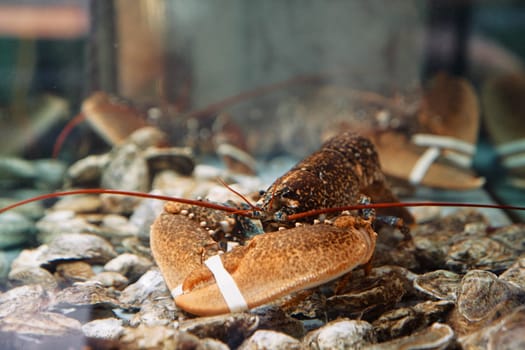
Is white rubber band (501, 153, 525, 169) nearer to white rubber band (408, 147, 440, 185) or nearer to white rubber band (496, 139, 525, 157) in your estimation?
white rubber band (496, 139, 525, 157)

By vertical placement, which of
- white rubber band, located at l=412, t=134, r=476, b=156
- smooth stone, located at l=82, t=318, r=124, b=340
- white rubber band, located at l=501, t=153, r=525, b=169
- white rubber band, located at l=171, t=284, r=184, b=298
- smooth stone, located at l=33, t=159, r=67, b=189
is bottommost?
smooth stone, located at l=33, t=159, r=67, b=189

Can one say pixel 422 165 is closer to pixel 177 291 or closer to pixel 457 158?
pixel 457 158

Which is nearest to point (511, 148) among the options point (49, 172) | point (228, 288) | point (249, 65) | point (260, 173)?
point (260, 173)

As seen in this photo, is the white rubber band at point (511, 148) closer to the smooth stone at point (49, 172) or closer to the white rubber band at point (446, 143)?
the white rubber band at point (446, 143)

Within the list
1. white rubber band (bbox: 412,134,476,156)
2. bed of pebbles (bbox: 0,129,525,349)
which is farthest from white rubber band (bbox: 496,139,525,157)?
bed of pebbles (bbox: 0,129,525,349)

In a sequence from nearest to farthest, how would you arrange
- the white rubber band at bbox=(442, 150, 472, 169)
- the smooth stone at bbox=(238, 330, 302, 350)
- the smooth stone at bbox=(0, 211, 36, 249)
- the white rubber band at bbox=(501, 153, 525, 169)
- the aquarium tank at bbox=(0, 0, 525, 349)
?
the smooth stone at bbox=(238, 330, 302, 350), the aquarium tank at bbox=(0, 0, 525, 349), the smooth stone at bbox=(0, 211, 36, 249), the white rubber band at bbox=(442, 150, 472, 169), the white rubber band at bbox=(501, 153, 525, 169)
